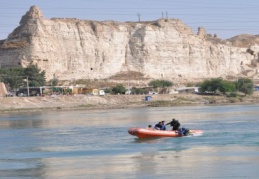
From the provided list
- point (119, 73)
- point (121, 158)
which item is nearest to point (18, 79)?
point (119, 73)

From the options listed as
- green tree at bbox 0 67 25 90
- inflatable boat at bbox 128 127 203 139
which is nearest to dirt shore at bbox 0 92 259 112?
green tree at bbox 0 67 25 90

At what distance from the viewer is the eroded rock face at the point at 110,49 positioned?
330 ft

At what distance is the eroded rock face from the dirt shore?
17.1 metres

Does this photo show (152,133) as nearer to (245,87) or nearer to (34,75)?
(34,75)

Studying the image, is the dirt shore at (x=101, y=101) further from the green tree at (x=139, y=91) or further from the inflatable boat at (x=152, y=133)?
the inflatable boat at (x=152, y=133)

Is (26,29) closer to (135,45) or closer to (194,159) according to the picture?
(135,45)

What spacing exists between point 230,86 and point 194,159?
7683 cm

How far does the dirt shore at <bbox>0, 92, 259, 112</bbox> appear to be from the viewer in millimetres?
78375

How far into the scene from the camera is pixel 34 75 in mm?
92375

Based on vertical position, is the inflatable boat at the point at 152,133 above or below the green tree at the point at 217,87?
below

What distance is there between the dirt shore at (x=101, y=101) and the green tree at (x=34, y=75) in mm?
10377

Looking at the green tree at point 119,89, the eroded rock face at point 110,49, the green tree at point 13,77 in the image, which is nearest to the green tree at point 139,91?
the green tree at point 119,89

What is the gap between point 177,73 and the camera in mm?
113875

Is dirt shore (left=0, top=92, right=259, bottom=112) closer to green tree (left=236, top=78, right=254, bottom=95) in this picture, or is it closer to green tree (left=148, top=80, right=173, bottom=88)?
green tree (left=148, top=80, right=173, bottom=88)
